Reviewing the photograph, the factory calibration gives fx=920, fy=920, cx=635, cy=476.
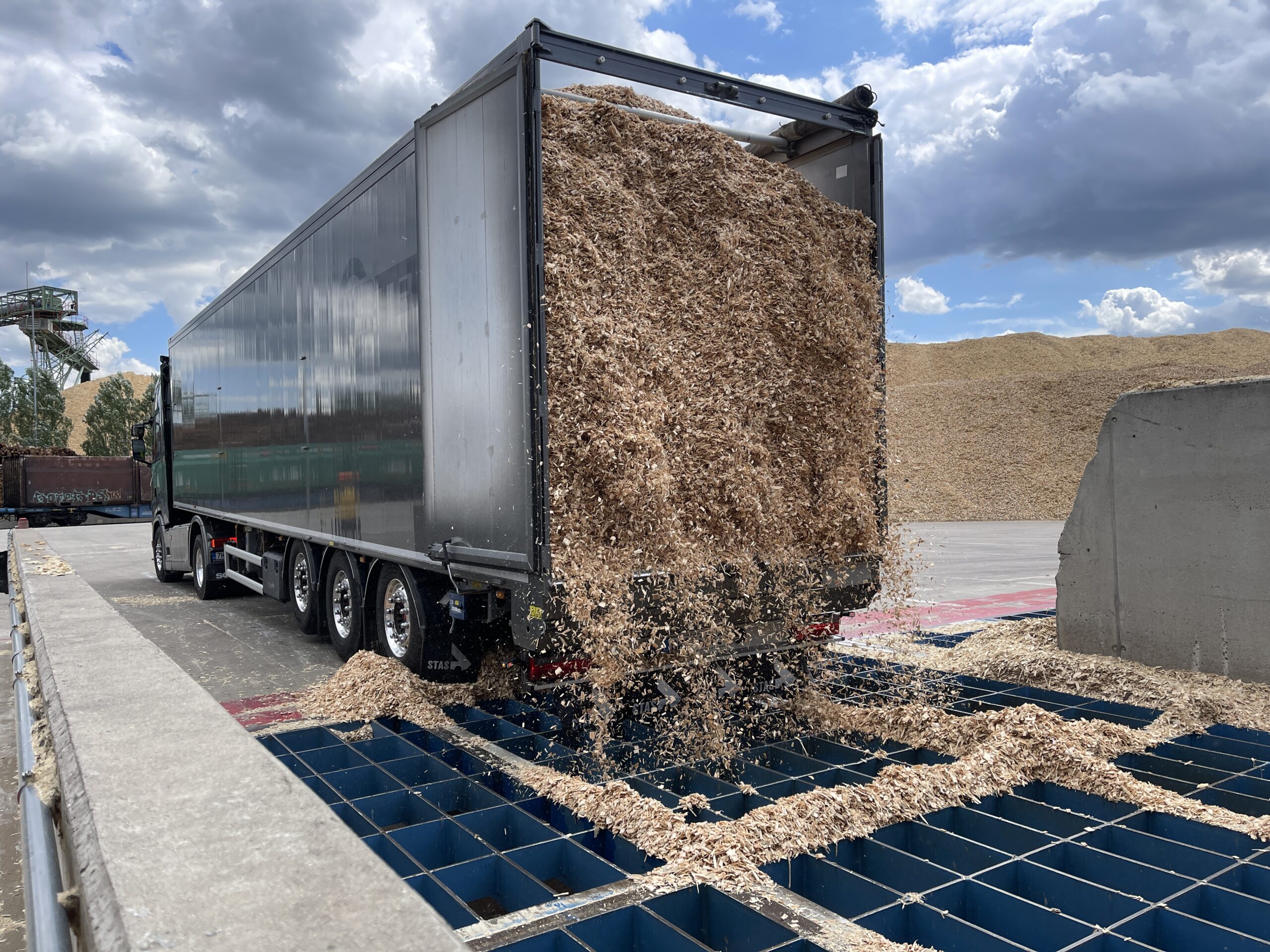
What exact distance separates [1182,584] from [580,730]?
165 inches

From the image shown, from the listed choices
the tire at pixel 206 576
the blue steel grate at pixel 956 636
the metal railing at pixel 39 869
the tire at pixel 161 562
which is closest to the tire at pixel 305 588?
the tire at pixel 206 576

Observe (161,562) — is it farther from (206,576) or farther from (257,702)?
(257,702)

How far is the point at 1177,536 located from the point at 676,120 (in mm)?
4349

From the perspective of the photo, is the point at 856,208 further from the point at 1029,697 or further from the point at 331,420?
the point at 331,420

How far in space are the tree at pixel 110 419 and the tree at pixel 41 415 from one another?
3.66m

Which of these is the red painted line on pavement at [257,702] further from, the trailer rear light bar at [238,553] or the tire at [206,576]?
the tire at [206,576]

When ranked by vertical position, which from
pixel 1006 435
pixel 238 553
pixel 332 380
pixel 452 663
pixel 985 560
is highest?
pixel 1006 435

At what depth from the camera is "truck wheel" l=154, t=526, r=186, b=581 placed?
14680 mm

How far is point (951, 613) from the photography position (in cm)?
1017

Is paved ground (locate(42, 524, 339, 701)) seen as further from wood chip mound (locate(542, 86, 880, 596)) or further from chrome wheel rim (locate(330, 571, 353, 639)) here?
wood chip mound (locate(542, 86, 880, 596))

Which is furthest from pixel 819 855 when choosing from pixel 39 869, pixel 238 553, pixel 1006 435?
pixel 1006 435

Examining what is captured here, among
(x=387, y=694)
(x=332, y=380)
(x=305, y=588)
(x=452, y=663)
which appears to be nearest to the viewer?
(x=387, y=694)

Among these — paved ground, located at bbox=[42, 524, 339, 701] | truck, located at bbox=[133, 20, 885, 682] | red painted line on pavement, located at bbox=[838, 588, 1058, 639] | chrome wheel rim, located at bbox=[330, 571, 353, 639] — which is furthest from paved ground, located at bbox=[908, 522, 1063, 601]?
paved ground, located at bbox=[42, 524, 339, 701]

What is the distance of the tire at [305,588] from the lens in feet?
27.7
